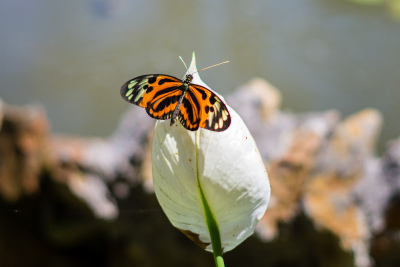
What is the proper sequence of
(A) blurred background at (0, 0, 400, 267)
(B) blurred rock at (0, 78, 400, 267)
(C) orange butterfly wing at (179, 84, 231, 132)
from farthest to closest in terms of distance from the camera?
(A) blurred background at (0, 0, 400, 267)
(B) blurred rock at (0, 78, 400, 267)
(C) orange butterfly wing at (179, 84, 231, 132)

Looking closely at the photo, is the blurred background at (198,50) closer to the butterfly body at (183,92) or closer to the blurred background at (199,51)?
the blurred background at (199,51)

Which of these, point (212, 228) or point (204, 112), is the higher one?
point (204, 112)

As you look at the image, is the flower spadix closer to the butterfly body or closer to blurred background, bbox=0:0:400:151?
the butterfly body

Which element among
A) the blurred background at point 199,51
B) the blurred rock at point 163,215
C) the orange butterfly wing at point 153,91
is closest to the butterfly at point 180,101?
the orange butterfly wing at point 153,91

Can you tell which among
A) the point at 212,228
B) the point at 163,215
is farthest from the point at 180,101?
the point at 163,215

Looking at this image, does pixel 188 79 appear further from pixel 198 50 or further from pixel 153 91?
pixel 198 50

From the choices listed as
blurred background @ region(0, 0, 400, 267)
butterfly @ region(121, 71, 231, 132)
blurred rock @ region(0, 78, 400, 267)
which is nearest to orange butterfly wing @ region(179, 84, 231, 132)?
butterfly @ region(121, 71, 231, 132)
